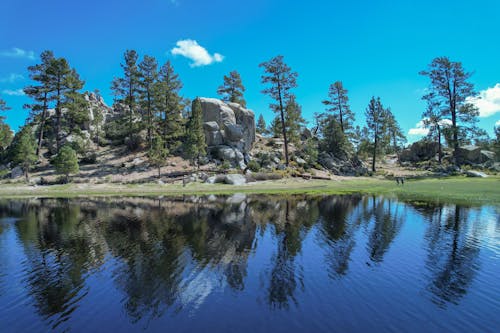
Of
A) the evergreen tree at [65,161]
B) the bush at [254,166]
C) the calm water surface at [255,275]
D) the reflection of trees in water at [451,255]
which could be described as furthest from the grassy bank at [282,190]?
the calm water surface at [255,275]

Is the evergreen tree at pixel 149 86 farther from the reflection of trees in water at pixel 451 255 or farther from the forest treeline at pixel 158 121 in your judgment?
the reflection of trees in water at pixel 451 255

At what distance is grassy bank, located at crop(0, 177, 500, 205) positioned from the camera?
114ft

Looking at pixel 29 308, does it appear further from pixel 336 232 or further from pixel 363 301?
pixel 336 232

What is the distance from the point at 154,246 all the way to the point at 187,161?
47.6m

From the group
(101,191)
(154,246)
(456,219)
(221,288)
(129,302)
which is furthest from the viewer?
(101,191)

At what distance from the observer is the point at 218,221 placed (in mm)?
22719

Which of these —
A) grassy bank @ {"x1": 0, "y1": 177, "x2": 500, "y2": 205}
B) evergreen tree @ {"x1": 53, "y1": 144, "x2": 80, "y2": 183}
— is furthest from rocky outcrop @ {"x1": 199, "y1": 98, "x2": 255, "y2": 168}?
evergreen tree @ {"x1": 53, "y1": 144, "x2": 80, "y2": 183}

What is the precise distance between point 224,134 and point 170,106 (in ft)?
50.3

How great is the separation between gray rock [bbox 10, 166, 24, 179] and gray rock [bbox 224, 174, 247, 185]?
4266 centimetres

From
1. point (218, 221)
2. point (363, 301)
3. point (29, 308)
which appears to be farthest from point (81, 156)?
point (363, 301)

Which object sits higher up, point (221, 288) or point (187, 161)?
point (187, 161)

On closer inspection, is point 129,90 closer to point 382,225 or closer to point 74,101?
point 74,101

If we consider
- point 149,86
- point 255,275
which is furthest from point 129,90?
point 255,275

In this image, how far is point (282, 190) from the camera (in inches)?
1710
